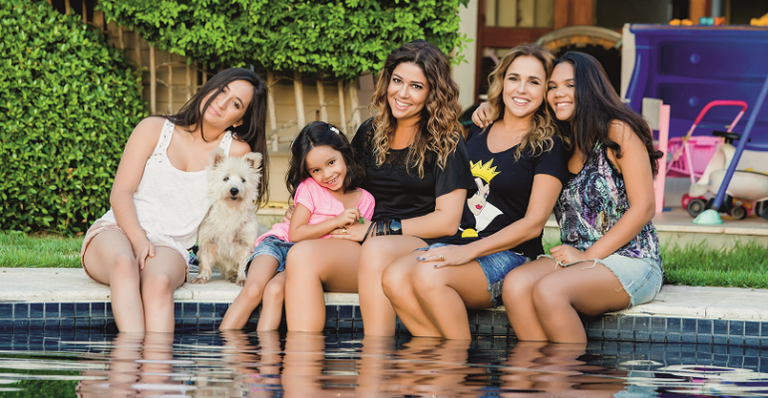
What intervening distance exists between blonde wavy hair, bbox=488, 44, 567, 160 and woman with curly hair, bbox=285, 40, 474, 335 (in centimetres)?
22

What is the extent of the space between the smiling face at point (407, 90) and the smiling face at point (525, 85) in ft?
1.34

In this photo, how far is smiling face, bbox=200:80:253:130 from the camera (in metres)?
4.01

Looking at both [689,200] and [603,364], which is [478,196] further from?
[689,200]

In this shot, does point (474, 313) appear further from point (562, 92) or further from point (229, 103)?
point (229, 103)

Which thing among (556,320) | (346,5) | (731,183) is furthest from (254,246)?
(731,183)

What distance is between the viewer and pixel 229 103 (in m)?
4.02

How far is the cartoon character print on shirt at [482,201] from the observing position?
368cm

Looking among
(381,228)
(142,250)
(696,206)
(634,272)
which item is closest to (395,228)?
(381,228)

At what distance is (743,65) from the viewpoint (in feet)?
26.2

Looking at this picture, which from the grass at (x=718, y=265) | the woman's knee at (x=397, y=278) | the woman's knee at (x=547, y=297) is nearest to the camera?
the woman's knee at (x=547, y=297)

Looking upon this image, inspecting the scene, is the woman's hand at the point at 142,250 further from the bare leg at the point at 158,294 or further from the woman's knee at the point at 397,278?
the woman's knee at the point at 397,278

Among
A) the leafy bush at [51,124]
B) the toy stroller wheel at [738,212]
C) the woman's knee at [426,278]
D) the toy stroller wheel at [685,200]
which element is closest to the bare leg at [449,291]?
the woman's knee at [426,278]

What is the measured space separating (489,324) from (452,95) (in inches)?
44.9

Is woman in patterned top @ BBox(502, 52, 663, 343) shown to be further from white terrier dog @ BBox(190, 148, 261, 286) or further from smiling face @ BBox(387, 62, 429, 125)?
white terrier dog @ BBox(190, 148, 261, 286)
